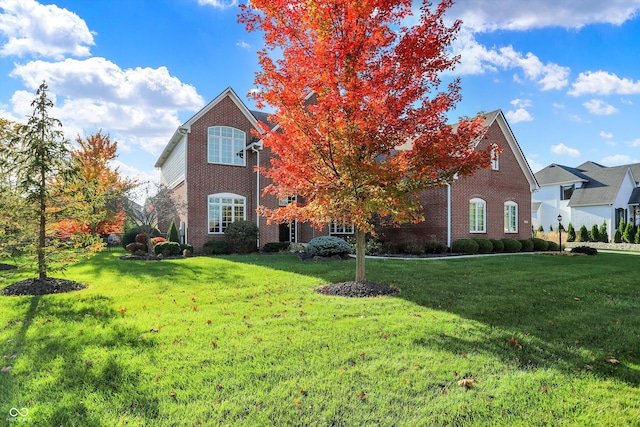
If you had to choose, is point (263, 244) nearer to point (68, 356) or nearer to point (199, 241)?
point (199, 241)

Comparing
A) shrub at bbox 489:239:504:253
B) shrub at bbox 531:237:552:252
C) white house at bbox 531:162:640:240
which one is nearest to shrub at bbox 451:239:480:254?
shrub at bbox 489:239:504:253

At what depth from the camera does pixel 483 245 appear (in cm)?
1895

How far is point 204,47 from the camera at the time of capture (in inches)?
471

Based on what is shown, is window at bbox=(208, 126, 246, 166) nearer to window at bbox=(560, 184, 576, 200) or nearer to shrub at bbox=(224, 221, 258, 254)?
shrub at bbox=(224, 221, 258, 254)

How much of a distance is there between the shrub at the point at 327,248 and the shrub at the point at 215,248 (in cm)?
492

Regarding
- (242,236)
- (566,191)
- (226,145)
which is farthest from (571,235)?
(226,145)

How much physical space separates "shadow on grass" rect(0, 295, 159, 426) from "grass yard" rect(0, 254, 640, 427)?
0.06 ft

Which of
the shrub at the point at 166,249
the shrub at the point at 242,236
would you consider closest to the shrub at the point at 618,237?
the shrub at the point at 242,236

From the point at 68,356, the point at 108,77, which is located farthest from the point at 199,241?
the point at 68,356

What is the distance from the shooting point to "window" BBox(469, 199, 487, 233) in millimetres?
20047

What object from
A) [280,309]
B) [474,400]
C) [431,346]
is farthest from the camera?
[280,309]

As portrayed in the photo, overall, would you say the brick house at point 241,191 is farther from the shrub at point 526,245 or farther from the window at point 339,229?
the shrub at point 526,245

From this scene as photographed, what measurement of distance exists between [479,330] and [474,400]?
2.32 meters

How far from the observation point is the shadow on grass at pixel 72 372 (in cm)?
318
